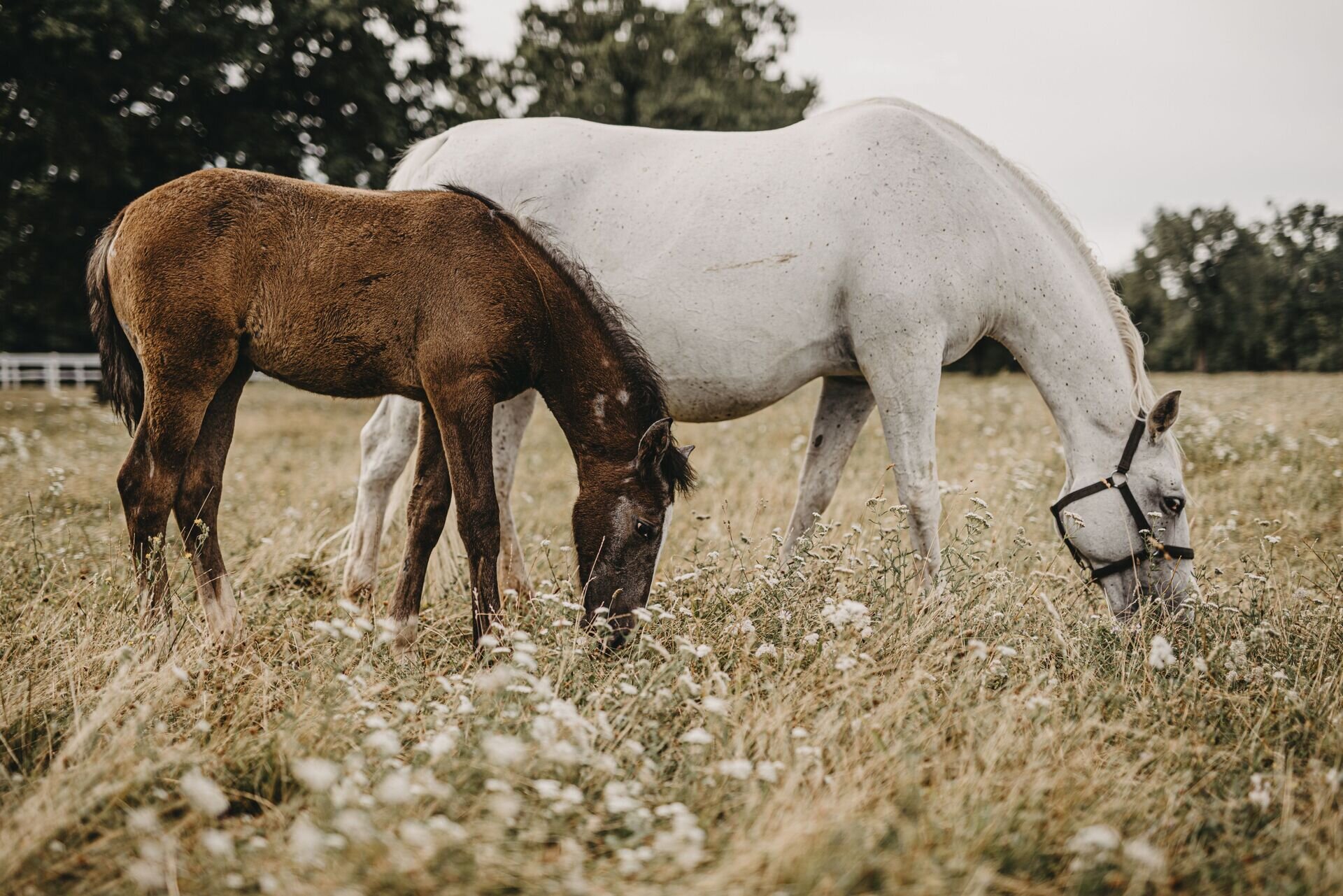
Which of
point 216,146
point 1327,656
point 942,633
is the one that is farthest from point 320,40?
point 1327,656

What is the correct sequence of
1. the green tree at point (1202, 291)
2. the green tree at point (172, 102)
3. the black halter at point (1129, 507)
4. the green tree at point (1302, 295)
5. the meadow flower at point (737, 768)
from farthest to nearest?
the green tree at point (1202, 291)
the green tree at point (1302, 295)
the green tree at point (172, 102)
the black halter at point (1129, 507)
the meadow flower at point (737, 768)

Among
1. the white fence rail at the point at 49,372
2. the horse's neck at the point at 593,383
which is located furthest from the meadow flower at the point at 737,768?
the white fence rail at the point at 49,372

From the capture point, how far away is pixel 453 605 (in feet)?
14.3

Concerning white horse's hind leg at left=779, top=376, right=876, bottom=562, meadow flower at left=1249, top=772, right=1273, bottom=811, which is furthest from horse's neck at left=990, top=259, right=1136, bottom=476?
meadow flower at left=1249, top=772, right=1273, bottom=811

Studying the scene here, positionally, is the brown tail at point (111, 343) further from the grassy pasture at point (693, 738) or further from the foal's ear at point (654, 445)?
the foal's ear at point (654, 445)

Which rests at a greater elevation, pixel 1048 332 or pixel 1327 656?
pixel 1048 332

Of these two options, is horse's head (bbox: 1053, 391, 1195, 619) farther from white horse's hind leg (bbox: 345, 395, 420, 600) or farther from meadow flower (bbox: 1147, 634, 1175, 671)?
white horse's hind leg (bbox: 345, 395, 420, 600)

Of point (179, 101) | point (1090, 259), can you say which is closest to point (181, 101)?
point (179, 101)

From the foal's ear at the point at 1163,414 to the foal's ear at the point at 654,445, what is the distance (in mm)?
2316

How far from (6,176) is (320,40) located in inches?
191

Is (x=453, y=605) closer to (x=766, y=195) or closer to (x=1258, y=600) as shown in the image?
(x=766, y=195)

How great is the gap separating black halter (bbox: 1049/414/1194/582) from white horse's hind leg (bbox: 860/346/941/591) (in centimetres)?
70

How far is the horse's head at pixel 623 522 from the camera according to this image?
3.54 meters

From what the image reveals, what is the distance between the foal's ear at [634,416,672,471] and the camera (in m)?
3.39
